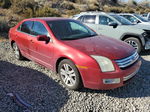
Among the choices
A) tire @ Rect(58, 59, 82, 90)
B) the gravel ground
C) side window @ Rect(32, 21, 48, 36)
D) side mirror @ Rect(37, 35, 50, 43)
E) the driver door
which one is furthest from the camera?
side window @ Rect(32, 21, 48, 36)

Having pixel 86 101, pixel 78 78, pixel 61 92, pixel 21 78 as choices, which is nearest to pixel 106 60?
pixel 78 78

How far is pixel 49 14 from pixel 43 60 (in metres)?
11.8

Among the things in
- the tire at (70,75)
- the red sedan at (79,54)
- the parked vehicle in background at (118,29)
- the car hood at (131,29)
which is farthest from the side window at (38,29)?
the car hood at (131,29)

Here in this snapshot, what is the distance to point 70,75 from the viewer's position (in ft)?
11.9

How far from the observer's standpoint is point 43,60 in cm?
431

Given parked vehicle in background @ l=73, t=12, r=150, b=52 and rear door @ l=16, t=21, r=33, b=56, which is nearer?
rear door @ l=16, t=21, r=33, b=56

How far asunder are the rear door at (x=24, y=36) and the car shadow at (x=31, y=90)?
70 cm

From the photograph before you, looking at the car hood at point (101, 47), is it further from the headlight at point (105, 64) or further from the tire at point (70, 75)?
the tire at point (70, 75)

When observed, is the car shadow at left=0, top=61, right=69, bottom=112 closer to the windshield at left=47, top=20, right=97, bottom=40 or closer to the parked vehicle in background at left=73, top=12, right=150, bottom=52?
the windshield at left=47, top=20, right=97, bottom=40

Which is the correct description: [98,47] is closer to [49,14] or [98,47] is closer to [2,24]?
[2,24]

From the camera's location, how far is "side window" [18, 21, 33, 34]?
4.87 meters

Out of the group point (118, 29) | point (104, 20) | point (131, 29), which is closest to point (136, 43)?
point (131, 29)

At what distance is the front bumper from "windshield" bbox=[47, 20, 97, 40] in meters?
1.20

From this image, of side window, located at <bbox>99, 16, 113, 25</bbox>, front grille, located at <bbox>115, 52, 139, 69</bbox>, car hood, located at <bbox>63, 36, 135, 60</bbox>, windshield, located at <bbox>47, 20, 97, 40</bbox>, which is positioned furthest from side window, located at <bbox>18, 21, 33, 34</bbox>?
side window, located at <bbox>99, 16, 113, 25</bbox>
